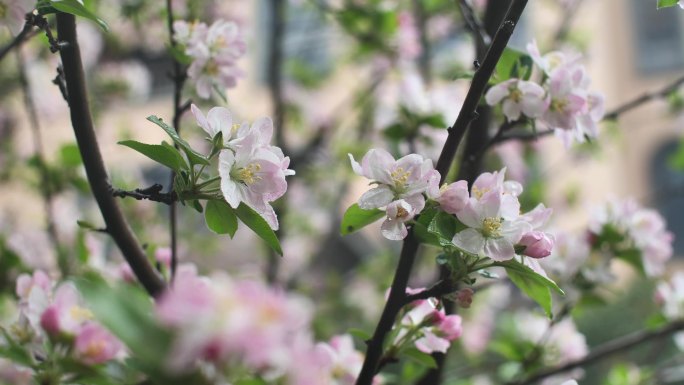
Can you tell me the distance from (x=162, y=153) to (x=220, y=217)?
92 millimetres

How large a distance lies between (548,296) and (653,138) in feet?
31.6

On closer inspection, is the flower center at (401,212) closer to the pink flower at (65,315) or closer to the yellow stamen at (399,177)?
the yellow stamen at (399,177)

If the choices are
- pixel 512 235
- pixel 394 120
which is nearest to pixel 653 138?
pixel 394 120

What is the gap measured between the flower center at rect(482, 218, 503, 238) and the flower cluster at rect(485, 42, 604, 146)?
0.73 ft

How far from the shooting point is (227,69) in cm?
102

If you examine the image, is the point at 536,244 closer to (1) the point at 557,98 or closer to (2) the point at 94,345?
(1) the point at 557,98

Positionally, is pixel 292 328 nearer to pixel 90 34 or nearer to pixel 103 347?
pixel 103 347

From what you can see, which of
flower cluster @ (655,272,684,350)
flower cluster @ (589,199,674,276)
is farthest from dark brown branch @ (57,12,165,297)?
flower cluster @ (655,272,684,350)

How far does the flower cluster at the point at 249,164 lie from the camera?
0.68m

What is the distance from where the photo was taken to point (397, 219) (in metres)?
0.70

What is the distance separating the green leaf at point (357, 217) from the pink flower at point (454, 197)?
0.08 metres

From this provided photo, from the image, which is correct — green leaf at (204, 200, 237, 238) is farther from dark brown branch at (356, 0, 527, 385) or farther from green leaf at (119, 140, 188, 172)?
dark brown branch at (356, 0, 527, 385)

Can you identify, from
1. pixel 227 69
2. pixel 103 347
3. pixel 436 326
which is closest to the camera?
pixel 103 347

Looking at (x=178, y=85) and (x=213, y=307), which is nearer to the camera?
(x=213, y=307)
